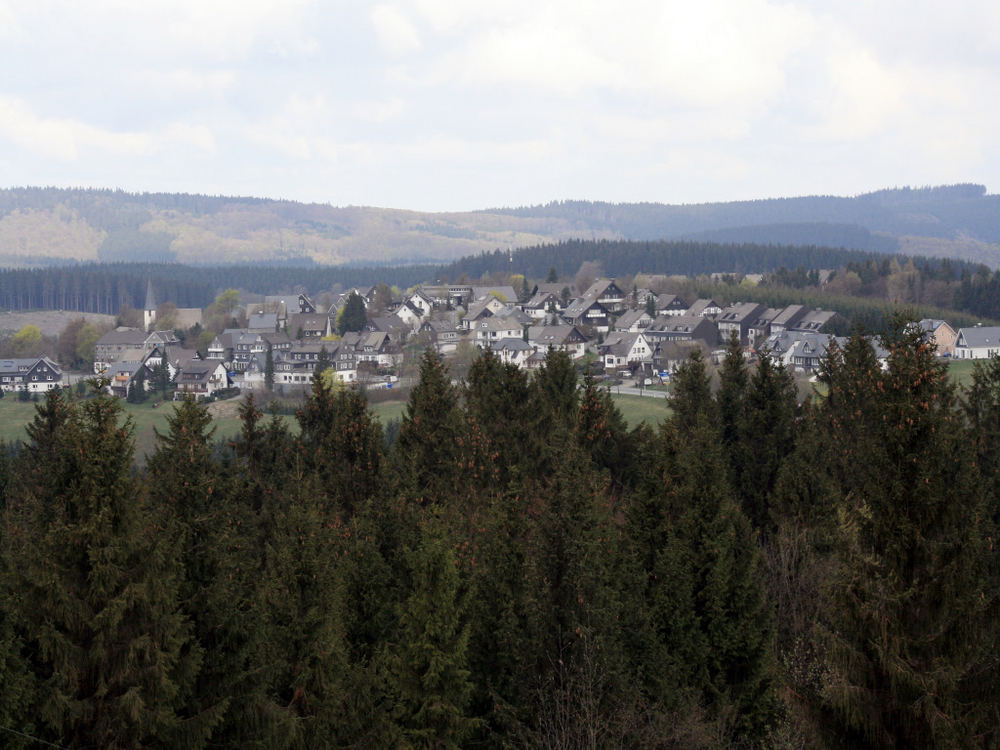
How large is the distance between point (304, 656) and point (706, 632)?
7895mm

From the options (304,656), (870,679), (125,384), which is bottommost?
(125,384)

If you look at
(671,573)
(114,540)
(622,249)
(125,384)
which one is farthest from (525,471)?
(622,249)

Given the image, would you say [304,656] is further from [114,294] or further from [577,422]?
[114,294]

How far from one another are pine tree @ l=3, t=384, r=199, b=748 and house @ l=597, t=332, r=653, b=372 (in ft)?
283

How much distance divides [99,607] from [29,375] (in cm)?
9296

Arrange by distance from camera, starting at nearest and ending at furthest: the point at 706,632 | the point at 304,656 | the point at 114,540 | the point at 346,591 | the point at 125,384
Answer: the point at 114,540
the point at 304,656
the point at 346,591
the point at 706,632
the point at 125,384

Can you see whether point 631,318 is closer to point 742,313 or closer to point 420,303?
point 742,313

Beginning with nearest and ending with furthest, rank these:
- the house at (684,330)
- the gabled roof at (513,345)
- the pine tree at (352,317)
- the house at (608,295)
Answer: the gabled roof at (513,345)
the house at (684,330)
the pine tree at (352,317)
the house at (608,295)

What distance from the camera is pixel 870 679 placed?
38.1ft

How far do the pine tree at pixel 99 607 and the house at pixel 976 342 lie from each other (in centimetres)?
9085

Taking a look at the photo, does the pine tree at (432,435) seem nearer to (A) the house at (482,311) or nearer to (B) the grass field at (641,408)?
(B) the grass field at (641,408)

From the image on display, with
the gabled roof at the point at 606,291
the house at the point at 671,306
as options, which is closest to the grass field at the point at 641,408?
the house at the point at 671,306

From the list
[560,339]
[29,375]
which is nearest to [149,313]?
[29,375]

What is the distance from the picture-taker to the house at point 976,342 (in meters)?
90.9
